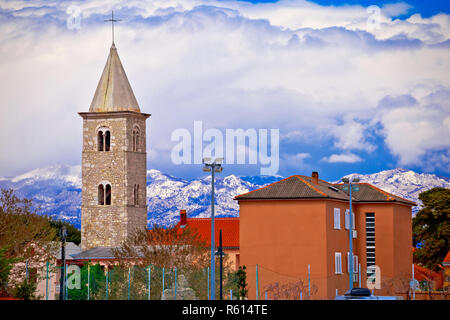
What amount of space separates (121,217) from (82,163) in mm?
8432

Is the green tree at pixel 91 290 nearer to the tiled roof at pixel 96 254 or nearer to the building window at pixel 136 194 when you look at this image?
the tiled roof at pixel 96 254

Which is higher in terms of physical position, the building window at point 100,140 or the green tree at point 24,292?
the building window at point 100,140

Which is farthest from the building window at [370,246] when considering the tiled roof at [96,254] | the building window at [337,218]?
the tiled roof at [96,254]

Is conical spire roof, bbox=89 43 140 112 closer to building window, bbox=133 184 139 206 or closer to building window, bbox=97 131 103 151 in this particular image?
building window, bbox=97 131 103 151

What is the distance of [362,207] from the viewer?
67.8 m

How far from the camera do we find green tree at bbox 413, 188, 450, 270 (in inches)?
3290

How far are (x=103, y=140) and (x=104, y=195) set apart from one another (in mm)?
6429

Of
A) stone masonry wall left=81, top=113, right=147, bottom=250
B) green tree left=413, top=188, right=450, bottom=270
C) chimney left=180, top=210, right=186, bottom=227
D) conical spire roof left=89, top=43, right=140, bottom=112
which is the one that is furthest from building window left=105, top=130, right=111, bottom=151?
green tree left=413, top=188, right=450, bottom=270

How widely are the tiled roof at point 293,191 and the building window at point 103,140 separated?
38.9 meters

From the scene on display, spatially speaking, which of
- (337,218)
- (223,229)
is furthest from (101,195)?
(337,218)

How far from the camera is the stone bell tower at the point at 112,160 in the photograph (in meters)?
97.2

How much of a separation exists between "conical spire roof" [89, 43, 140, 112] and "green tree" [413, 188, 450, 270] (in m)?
35.2
